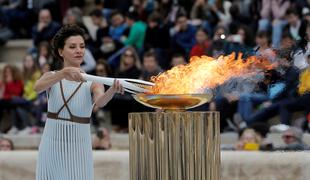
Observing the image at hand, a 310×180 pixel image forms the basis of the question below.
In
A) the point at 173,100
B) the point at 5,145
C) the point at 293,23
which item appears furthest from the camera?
the point at 293,23

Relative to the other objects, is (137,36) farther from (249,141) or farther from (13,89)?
(249,141)

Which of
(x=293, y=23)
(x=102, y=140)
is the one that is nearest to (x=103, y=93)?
(x=102, y=140)

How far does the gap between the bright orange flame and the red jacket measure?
7.54 m

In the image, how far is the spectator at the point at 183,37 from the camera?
46.2 ft

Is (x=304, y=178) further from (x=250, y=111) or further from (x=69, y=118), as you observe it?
(x=250, y=111)

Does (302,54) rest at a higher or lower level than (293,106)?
higher

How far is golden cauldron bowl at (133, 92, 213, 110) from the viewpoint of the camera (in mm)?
6672

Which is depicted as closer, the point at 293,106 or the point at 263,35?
the point at 293,106

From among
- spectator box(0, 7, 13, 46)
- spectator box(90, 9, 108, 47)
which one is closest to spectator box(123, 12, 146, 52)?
spectator box(90, 9, 108, 47)

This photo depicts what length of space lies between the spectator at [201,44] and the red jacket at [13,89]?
252 cm

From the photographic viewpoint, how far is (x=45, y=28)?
15.5 metres

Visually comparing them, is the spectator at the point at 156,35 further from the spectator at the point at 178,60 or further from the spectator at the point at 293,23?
the spectator at the point at 293,23

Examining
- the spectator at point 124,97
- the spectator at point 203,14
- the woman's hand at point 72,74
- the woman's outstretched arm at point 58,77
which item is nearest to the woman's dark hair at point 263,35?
the spectator at point 203,14

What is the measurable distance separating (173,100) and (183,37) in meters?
7.51
